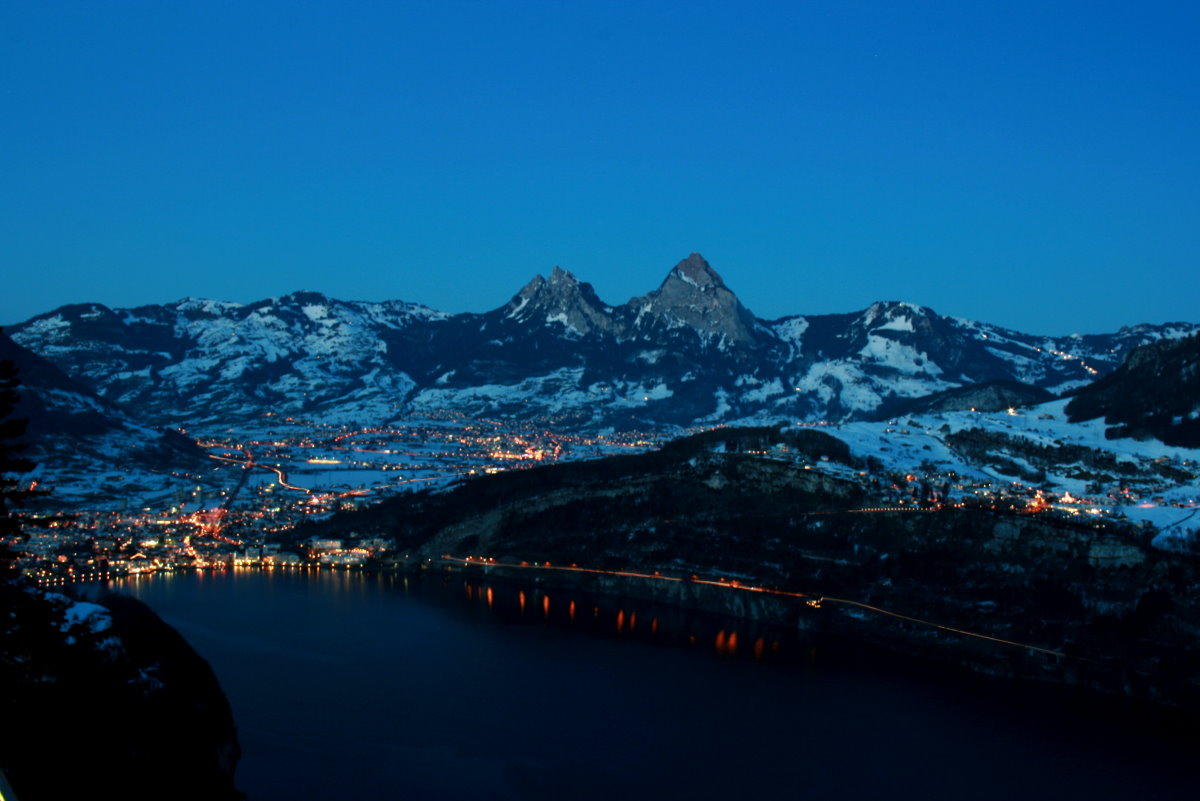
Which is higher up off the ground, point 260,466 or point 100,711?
point 260,466

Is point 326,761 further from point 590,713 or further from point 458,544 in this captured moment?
point 458,544

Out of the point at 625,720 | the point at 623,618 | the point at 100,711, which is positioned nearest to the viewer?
the point at 100,711

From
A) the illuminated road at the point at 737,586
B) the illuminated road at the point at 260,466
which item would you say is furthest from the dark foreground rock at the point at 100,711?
the illuminated road at the point at 260,466

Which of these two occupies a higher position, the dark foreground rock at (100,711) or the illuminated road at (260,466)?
the illuminated road at (260,466)

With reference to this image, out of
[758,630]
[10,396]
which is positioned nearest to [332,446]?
[758,630]

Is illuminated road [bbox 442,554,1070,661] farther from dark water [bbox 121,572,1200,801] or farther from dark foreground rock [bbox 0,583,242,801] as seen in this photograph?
dark foreground rock [bbox 0,583,242,801]

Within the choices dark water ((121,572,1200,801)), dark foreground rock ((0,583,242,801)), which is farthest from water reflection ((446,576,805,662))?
dark foreground rock ((0,583,242,801))

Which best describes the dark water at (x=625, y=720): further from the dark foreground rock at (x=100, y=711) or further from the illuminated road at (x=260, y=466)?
the illuminated road at (x=260, y=466)

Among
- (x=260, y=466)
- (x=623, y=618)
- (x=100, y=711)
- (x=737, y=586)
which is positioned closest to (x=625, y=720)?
(x=623, y=618)

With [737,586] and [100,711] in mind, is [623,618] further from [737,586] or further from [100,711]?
[100,711]
